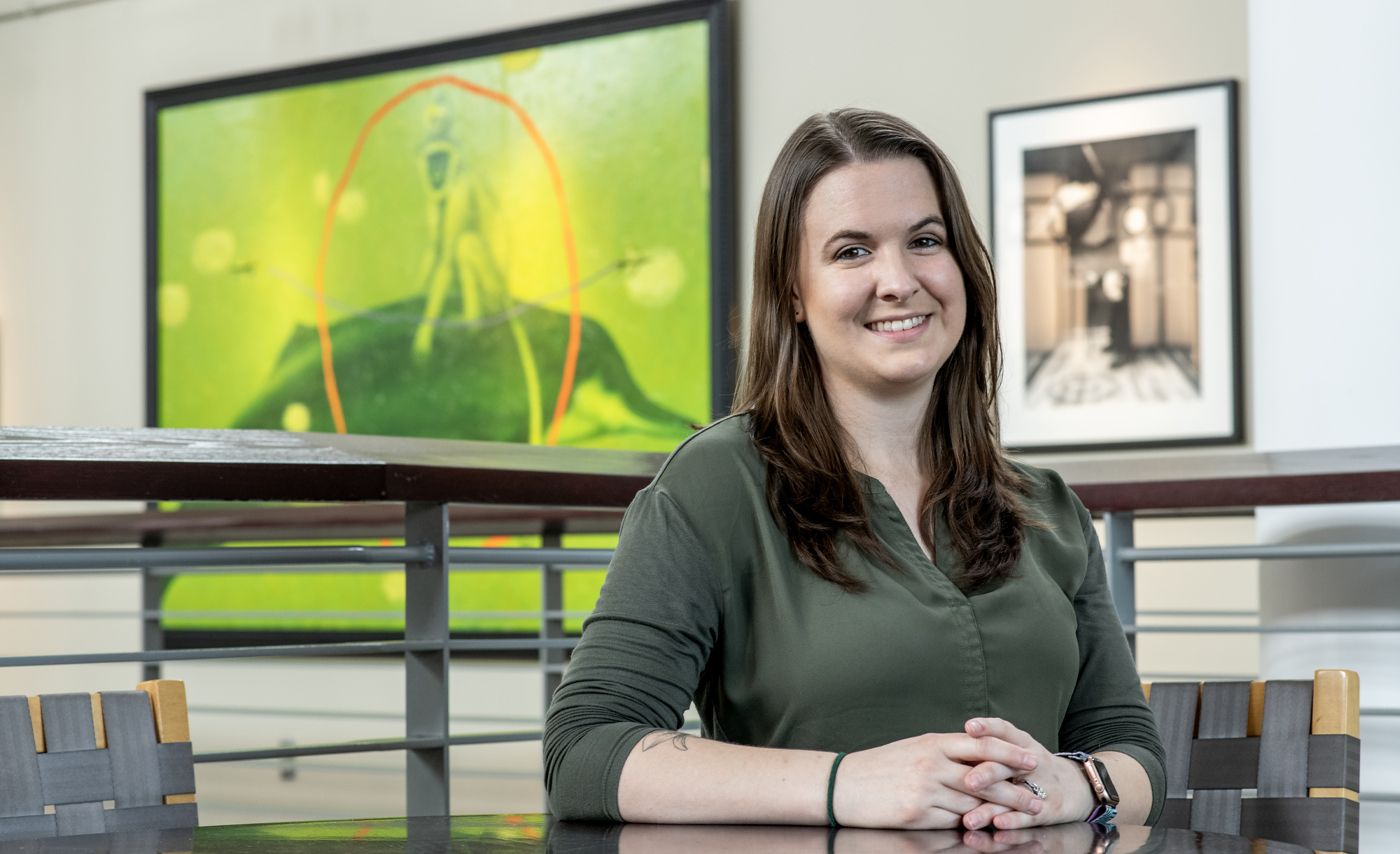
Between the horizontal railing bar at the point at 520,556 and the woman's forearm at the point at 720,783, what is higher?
the horizontal railing bar at the point at 520,556

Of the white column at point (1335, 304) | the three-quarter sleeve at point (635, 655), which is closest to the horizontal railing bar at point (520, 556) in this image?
the three-quarter sleeve at point (635, 655)

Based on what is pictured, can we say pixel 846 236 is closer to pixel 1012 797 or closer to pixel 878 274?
pixel 878 274

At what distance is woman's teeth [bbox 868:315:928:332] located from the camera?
1358mm

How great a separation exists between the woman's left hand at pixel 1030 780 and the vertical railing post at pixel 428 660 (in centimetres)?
95

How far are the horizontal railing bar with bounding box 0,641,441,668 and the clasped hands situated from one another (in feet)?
2.75

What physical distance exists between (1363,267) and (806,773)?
5.65 feet

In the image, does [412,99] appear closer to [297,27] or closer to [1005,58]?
[297,27]

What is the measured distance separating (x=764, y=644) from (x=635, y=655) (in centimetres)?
10

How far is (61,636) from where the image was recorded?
20.2 ft

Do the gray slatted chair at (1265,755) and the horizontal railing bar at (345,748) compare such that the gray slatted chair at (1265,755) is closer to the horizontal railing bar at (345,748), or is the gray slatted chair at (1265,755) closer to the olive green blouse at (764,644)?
the olive green blouse at (764,644)

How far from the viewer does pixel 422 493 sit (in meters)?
1.91

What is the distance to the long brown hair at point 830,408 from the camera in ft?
4.30

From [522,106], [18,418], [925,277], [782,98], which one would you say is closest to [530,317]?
[522,106]

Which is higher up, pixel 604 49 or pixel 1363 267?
pixel 604 49
